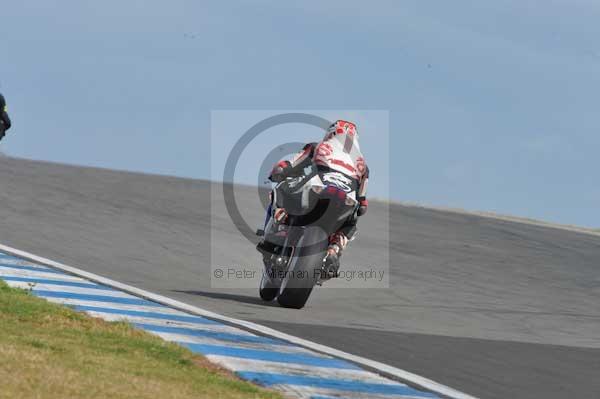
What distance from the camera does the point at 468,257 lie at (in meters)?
19.6

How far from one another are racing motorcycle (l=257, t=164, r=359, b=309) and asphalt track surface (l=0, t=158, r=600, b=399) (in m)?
0.36

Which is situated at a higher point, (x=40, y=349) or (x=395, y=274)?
(x=395, y=274)

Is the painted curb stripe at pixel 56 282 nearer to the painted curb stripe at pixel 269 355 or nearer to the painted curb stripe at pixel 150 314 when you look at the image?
the painted curb stripe at pixel 150 314

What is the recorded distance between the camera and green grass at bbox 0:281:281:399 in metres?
6.64

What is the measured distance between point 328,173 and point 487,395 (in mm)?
4195

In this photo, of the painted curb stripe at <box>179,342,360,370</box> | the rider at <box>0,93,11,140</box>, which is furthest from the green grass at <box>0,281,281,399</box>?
the rider at <box>0,93,11,140</box>

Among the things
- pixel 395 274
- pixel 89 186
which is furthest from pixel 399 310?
pixel 89 186

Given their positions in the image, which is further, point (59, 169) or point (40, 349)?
point (59, 169)

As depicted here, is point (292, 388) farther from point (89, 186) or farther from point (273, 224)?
point (89, 186)

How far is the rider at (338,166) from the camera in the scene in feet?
38.9

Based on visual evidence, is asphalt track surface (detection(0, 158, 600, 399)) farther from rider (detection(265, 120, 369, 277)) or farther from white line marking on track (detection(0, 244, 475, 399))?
rider (detection(265, 120, 369, 277))

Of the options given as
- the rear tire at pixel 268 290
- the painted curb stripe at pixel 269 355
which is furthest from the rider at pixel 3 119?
the painted curb stripe at pixel 269 355

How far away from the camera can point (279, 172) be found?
40.5ft

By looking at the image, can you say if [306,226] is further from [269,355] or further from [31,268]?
[269,355]
